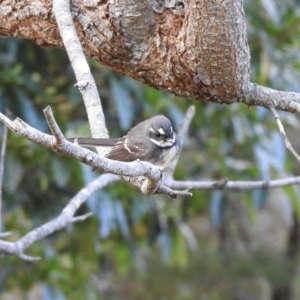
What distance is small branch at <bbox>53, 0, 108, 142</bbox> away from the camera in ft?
5.51

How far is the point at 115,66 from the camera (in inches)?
73.7

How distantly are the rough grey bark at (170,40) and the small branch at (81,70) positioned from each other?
0.08 m

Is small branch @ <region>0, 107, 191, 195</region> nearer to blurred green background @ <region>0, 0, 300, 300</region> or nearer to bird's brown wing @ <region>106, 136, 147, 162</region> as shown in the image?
bird's brown wing @ <region>106, 136, 147, 162</region>

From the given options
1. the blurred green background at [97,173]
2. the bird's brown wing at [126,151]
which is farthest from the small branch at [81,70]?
the blurred green background at [97,173]

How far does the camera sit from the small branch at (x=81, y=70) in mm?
1680

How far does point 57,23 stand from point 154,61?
29cm

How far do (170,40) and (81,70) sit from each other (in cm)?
25

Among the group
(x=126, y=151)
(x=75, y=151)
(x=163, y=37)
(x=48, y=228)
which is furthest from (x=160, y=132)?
(x=75, y=151)

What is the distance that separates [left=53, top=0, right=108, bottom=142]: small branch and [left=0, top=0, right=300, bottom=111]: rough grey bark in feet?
0.27

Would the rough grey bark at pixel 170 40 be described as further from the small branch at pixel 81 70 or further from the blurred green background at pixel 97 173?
the blurred green background at pixel 97 173

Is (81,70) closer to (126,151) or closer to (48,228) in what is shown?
(48,228)

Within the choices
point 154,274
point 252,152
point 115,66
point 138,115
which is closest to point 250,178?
point 252,152

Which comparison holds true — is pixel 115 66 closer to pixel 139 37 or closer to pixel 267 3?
pixel 139 37

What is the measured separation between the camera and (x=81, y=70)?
1.69 meters
